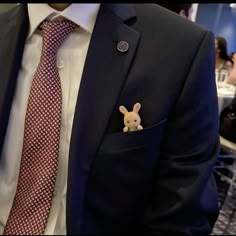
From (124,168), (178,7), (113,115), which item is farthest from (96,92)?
(178,7)

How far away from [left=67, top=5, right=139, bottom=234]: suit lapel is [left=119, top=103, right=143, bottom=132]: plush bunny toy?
29mm

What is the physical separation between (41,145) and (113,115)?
152 mm

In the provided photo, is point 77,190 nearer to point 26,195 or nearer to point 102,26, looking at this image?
point 26,195

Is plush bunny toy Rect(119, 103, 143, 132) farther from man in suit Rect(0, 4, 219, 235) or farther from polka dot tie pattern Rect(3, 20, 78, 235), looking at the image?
polka dot tie pattern Rect(3, 20, 78, 235)

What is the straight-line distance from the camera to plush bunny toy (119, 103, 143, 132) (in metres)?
0.64

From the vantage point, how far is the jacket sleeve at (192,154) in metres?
0.66

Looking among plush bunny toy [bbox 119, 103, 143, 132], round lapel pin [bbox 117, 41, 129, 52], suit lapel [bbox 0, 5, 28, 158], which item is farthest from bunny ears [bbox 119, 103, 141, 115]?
suit lapel [bbox 0, 5, 28, 158]

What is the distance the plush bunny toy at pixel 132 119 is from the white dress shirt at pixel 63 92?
0.35 feet

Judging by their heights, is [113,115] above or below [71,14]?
below

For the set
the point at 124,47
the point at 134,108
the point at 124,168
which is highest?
the point at 124,47

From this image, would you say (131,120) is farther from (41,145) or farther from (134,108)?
(41,145)

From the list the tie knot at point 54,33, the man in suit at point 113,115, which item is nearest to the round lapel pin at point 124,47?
the man in suit at point 113,115

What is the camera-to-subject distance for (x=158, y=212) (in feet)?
2.32

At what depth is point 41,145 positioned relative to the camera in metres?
0.65
